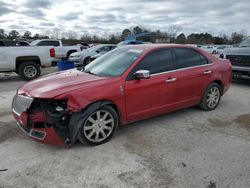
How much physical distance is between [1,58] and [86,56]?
5765 mm

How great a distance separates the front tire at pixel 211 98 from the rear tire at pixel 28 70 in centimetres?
755

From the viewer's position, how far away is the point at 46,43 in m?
18.2

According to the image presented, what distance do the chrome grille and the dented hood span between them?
0.27ft

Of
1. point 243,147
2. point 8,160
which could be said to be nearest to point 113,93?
point 8,160

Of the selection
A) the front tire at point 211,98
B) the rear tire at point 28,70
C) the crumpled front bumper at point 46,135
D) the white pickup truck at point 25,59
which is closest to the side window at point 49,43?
the white pickup truck at point 25,59

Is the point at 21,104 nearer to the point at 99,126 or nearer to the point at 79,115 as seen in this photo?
the point at 79,115

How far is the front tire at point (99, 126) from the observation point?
3909mm

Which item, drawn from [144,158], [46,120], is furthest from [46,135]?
[144,158]

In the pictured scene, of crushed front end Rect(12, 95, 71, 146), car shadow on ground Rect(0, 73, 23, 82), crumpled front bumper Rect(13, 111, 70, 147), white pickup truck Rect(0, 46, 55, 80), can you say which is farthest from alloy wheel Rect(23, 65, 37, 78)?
crumpled front bumper Rect(13, 111, 70, 147)

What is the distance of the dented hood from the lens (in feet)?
12.6

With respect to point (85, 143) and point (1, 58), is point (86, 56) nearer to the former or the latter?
point (1, 58)

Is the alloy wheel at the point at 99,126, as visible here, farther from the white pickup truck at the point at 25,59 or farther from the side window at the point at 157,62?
the white pickup truck at the point at 25,59

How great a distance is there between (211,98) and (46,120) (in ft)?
12.4

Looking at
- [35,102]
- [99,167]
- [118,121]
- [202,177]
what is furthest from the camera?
[118,121]
